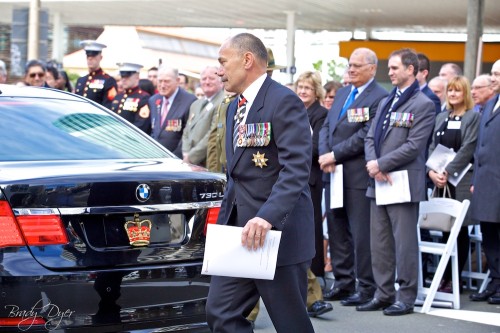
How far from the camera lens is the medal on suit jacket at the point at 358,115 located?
28.1 ft

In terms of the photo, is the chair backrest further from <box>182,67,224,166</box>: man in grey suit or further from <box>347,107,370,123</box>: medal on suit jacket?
<box>182,67,224,166</box>: man in grey suit

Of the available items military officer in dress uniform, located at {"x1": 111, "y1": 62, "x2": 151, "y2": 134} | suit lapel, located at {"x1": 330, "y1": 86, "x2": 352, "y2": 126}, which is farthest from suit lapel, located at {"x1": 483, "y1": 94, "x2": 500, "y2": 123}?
military officer in dress uniform, located at {"x1": 111, "y1": 62, "x2": 151, "y2": 134}

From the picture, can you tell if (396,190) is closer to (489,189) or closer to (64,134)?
(489,189)

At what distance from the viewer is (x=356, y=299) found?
27.8 ft

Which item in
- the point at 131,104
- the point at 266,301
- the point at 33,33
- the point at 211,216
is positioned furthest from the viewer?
the point at 33,33

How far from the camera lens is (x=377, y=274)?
8.25 metres

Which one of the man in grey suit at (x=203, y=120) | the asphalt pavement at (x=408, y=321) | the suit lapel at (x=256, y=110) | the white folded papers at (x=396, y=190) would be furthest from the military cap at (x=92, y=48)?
the suit lapel at (x=256, y=110)

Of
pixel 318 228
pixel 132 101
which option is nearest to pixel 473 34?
pixel 132 101

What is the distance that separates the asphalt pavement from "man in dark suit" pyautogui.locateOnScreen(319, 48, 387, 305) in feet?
1.35

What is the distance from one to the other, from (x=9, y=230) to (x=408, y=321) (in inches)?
156

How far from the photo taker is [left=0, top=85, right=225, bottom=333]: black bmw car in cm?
486

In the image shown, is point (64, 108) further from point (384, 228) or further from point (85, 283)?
point (384, 228)

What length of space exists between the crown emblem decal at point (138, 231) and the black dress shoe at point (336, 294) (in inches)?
151

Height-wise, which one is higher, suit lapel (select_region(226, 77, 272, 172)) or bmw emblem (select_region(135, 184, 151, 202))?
suit lapel (select_region(226, 77, 272, 172))
